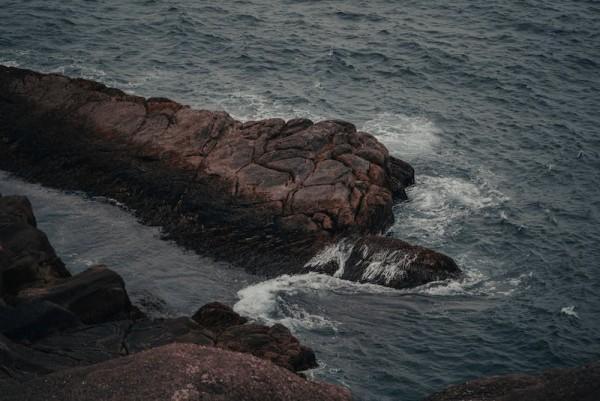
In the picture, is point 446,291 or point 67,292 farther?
point 446,291

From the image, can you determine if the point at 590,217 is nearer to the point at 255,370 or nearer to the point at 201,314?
the point at 201,314

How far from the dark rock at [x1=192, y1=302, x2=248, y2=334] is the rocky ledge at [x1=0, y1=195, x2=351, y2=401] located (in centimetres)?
4

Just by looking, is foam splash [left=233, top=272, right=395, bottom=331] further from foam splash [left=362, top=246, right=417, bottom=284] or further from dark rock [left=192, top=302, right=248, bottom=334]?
dark rock [left=192, top=302, right=248, bottom=334]


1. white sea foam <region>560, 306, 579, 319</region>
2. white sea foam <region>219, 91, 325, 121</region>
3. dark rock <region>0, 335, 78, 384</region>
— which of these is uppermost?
white sea foam <region>219, 91, 325, 121</region>

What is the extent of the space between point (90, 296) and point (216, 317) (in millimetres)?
4972

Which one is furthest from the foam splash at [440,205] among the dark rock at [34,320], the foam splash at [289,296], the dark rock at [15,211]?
the dark rock at [34,320]

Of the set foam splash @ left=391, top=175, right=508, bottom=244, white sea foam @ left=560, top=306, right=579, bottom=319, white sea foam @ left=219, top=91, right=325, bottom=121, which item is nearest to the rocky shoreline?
foam splash @ left=391, top=175, right=508, bottom=244

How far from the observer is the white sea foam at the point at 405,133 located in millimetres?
54500

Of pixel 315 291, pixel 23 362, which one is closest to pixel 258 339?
pixel 315 291

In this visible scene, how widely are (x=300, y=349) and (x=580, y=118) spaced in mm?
35885

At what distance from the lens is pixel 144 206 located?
44.0 m

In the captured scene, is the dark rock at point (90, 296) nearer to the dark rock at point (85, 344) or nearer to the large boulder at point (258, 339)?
the dark rock at point (85, 344)

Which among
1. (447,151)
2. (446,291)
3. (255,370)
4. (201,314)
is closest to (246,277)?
(201,314)

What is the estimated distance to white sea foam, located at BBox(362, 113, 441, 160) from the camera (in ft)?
179
